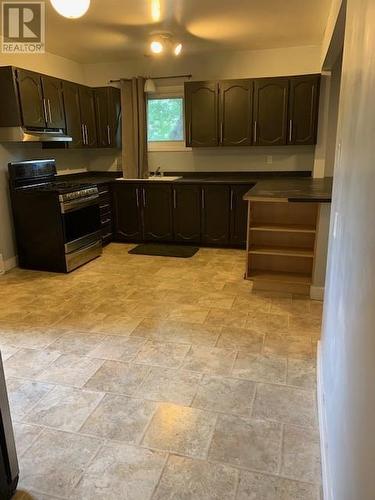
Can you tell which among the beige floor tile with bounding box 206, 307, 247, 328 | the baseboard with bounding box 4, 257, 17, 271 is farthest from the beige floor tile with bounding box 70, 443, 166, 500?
the baseboard with bounding box 4, 257, 17, 271

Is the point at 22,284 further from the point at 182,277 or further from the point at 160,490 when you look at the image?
the point at 160,490

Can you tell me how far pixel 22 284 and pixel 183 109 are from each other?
128 inches

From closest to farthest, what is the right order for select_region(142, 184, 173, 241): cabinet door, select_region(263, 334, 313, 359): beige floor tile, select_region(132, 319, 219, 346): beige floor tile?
select_region(263, 334, 313, 359): beige floor tile < select_region(132, 319, 219, 346): beige floor tile < select_region(142, 184, 173, 241): cabinet door

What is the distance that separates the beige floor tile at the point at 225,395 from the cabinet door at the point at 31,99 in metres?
3.23

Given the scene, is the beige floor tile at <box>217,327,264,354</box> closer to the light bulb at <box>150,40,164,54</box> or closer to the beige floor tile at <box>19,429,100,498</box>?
the beige floor tile at <box>19,429,100,498</box>

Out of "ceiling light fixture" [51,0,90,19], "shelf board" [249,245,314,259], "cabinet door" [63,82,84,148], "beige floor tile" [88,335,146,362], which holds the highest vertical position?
"ceiling light fixture" [51,0,90,19]

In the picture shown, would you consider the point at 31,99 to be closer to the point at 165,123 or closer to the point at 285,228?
the point at 165,123

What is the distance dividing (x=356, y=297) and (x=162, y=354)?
1715 mm

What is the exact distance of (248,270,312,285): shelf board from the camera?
3.55 m

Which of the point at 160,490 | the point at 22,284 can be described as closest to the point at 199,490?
the point at 160,490

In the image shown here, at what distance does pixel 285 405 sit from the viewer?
2.06 meters

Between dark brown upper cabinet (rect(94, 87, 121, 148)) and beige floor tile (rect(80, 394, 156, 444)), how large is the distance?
13.5ft

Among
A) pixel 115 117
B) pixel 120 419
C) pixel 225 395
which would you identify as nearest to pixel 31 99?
pixel 115 117

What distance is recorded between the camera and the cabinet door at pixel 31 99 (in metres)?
3.84
